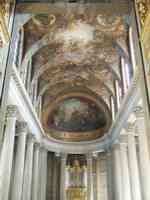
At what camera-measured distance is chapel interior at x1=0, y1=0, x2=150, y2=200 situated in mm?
8523

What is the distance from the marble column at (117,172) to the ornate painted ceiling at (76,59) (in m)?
3.14

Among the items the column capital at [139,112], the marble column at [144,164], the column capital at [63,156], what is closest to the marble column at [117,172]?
the column capital at [63,156]

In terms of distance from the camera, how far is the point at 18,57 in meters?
14.2

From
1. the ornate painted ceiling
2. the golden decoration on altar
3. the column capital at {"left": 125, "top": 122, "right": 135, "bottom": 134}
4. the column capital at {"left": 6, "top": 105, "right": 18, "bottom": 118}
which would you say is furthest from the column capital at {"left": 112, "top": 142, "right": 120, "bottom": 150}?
the column capital at {"left": 6, "top": 105, "right": 18, "bottom": 118}

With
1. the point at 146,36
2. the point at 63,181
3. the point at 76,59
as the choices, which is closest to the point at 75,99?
the point at 76,59

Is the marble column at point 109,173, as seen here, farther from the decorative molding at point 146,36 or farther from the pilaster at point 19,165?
the decorative molding at point 146,36

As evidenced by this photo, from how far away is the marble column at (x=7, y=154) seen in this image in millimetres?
11162

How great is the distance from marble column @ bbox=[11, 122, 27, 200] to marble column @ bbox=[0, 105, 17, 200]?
0.94 metres

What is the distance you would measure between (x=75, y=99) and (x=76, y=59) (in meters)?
5.35

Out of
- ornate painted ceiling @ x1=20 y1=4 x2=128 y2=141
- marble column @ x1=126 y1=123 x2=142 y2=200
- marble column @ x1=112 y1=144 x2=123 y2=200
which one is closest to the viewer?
marble column @ x1=126 y1=123 x2=142 y2=200

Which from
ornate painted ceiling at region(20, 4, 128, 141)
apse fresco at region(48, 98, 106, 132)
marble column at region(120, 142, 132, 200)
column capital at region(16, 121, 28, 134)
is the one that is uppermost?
ornate painted ceiling at region(20, 4, 128, 141)

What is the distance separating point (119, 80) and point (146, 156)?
636 centimetres

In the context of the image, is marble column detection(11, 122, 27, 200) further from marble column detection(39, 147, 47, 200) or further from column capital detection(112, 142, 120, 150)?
column capital detection(112, 142, 120, 150)

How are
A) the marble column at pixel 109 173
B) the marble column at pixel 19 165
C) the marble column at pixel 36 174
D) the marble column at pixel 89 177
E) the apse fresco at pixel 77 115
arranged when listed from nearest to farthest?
1. the marble column at pixel 19 165
2. the marble column at pixel 36 174
3. the marble column at pixel 109 173
4. the marble column at pixel 89 177
5. the apse fresco at pixel 77 115
